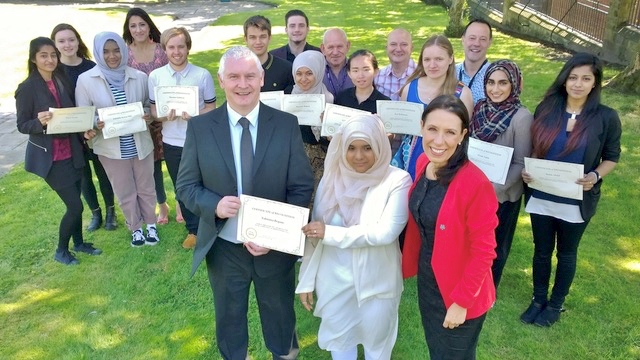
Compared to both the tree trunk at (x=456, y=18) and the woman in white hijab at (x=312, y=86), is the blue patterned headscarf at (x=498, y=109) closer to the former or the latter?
the woman in white hijab at (x=312, y=86)

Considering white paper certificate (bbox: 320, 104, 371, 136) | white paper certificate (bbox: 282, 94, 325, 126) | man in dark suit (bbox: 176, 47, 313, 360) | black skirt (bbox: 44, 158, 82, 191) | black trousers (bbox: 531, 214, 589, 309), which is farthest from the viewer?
black skirt (bbox: 44, 158, 82, 191)

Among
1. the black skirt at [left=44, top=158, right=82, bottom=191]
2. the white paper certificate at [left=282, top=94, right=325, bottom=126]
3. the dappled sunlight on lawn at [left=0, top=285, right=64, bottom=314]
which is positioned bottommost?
the dappled sunlight on lawn at [left=0, top=285, right=64, bottom=314]

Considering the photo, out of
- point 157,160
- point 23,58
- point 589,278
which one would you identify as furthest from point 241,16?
point 589,278

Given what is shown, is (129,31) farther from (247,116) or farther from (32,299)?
(247,116)

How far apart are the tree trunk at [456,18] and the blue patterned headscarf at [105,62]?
15103mm

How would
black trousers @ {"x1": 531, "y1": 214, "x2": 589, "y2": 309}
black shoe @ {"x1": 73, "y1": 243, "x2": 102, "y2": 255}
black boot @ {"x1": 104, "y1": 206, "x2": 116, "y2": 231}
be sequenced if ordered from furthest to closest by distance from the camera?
black boot @ {"x1": 104, "y1": 206, "x2": 116, "y2": 231}
black shoe @ {"x1": 73, "y1": 243, "x2": 102, "y2": 255}
black trousers @ {"x1": 531, "y1": 214, "x2": 589, "y2": 309}

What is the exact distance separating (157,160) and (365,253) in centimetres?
344

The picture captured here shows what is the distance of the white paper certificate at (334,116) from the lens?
4117 millimetres

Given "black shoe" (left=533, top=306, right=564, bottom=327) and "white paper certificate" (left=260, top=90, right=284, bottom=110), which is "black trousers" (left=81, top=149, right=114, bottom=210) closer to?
"white paper certificate" (left=260, top=90, right=284, bottom=110)

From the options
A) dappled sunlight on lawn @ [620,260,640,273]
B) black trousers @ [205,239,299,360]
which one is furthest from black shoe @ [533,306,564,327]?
black trousers @ [205,239,299,360]

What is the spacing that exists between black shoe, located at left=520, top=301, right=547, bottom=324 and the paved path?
766 cm

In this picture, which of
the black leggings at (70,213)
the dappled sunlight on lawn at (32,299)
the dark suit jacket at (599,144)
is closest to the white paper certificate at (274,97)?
the black leggings at (70,213)

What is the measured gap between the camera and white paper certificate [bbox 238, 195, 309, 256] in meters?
2.79

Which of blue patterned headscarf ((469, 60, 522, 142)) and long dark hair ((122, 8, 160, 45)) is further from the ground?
long dark hair ((122, 8, 160, 45))
